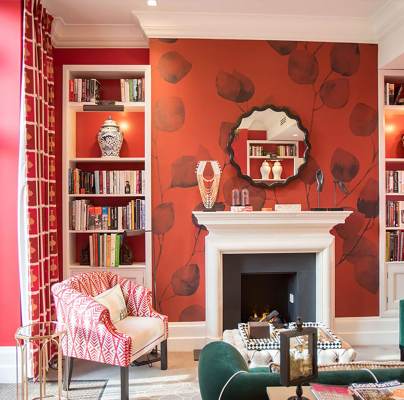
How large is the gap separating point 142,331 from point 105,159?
5.55 feet

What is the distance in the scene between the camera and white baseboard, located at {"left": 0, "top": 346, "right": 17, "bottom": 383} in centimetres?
306

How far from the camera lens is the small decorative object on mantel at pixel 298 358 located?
1319 mm

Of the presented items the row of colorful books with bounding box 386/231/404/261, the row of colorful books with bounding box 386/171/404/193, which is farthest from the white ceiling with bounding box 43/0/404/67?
the row of colorful books with bounding box 386/231/404/261

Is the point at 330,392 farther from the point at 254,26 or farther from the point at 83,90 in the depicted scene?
the point at 83,90

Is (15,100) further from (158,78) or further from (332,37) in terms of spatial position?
(332,37)

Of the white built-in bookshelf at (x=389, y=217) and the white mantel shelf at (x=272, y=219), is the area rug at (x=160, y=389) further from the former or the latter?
the white built-in bookshelf at (x=389, y=217)

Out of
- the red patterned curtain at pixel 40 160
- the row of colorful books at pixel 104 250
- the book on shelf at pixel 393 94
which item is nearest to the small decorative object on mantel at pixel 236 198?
the row of colorful books at pixel 104 250

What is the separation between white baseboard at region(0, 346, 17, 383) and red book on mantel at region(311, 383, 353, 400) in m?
2.59

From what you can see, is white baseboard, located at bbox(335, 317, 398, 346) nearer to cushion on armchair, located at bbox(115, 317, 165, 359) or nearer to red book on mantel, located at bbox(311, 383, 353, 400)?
cushion on armchair, located at bbox(115, 317, 165, 359)

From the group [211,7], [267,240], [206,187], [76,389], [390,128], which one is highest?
[211,7]

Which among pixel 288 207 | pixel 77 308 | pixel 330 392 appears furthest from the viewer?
pixel 288 207

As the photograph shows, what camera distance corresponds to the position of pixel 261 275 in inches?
158

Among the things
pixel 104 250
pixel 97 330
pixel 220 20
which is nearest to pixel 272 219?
pixel 104 250

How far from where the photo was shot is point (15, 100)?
9.98 feet
